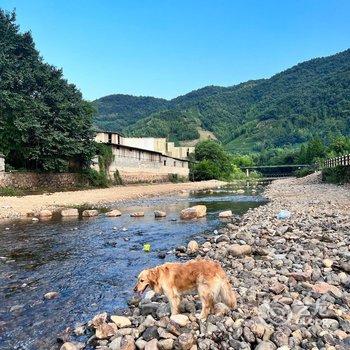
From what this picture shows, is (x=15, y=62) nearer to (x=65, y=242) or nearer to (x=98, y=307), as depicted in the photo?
(x=65, y=242)

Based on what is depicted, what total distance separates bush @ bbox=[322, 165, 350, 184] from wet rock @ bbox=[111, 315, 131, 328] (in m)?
36.5

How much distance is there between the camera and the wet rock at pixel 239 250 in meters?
10.4

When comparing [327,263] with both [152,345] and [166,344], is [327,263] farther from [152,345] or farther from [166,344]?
[152,345]

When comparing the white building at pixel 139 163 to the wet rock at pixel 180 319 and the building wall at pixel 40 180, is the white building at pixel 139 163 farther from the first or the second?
the wet rock at pixel 180 319

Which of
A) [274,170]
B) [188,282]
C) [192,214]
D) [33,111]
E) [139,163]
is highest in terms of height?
[33,111]

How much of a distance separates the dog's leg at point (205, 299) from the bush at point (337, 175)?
36.1m

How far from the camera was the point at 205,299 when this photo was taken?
608cm

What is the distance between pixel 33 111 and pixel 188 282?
36727 mm

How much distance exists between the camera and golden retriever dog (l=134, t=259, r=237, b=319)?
615 centimetres

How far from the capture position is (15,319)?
699cm

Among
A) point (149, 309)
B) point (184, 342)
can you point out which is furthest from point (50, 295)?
point (184, 342)

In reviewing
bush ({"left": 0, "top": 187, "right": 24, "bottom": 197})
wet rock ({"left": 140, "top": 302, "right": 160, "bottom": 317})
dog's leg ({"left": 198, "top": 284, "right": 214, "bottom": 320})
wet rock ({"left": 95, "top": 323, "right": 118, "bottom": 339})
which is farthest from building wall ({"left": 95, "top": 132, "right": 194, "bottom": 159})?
dog's leg ({"left": 198, "top": 284, "right": 214, "bottom": 320})

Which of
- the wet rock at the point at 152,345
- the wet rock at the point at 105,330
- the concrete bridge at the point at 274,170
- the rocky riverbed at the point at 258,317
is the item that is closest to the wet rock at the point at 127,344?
the rocky riverbed at the point at 258,317

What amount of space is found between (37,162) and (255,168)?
117 meters
